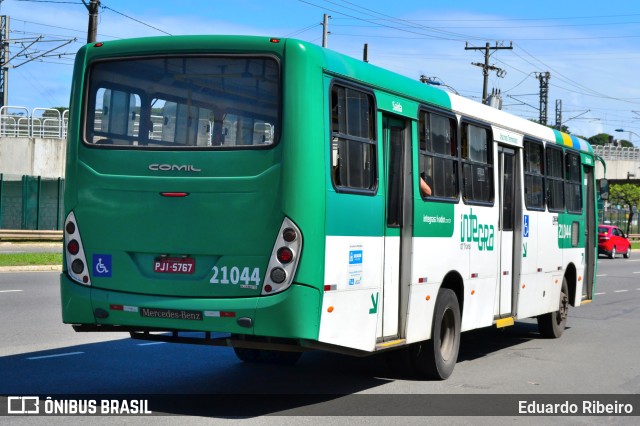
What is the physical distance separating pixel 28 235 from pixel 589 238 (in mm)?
27868

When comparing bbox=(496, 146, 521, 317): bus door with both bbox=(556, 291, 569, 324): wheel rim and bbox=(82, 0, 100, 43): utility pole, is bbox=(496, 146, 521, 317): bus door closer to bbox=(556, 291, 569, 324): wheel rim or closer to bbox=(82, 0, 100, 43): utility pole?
bbox=(556, 291, 569, 324): wheel rim

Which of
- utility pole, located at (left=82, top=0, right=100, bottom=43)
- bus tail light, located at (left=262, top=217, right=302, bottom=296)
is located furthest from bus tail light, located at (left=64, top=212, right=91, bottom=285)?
utility pole, located at (left=82, top=0, right=100, bottom=43)

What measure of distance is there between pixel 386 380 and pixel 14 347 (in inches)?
177

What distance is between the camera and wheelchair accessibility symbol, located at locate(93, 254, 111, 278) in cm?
893

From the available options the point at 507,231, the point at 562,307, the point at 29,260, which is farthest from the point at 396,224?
the point at 29,260

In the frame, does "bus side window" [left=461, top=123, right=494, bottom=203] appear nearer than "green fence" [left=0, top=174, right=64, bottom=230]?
Yes

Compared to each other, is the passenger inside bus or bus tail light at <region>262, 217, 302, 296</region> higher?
the passenger inside bus

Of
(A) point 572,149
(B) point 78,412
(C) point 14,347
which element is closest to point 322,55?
(B) point 78,412

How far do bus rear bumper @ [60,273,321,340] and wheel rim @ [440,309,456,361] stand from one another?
326 centimetres

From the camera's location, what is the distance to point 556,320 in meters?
16.1

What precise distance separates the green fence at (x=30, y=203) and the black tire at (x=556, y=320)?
30890mm

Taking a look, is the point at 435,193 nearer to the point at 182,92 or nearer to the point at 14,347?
the point at 182,92

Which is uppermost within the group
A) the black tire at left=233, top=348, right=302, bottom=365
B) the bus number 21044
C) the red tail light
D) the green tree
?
the green tree

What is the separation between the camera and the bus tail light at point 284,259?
8.30 meters
